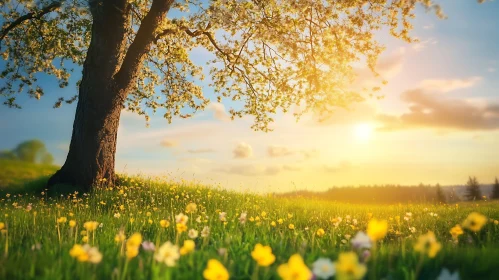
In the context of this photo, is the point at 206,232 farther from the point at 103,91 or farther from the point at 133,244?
the point at 103,91

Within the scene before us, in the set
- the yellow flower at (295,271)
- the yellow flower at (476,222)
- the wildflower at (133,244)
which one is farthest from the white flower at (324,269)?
the wildflower at (133,244)

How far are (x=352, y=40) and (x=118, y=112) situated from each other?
7.75 metres

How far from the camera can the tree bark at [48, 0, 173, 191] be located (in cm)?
1173

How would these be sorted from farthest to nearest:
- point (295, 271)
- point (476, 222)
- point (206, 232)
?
point (206, 232)
point (476, 222)
point (295, 271)

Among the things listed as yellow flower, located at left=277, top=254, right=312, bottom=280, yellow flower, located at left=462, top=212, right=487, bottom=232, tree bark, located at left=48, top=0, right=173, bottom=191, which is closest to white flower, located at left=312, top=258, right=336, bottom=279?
yellow flower, located at left=277, top=254, right=312, bottom=280

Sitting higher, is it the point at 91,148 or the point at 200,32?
the point at 200,32

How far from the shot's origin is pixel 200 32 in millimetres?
14031

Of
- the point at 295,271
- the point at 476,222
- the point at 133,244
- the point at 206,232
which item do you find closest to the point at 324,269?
the point at 295,271

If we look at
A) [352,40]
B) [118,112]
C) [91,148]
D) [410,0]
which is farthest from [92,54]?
[410,0]

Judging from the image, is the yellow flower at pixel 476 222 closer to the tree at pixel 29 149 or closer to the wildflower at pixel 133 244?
the wildflower at pixel 133 244

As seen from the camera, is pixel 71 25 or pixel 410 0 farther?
pixel 71 25

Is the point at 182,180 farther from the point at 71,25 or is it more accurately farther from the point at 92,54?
the point at 71,25

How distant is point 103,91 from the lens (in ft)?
38.9

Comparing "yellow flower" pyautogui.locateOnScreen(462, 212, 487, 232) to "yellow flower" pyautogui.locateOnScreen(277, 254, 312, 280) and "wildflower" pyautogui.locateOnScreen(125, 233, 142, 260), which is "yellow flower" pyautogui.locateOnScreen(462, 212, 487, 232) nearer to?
"yellow flower" pyautogui.locateOnScreen(277, 254, 312, 280)
